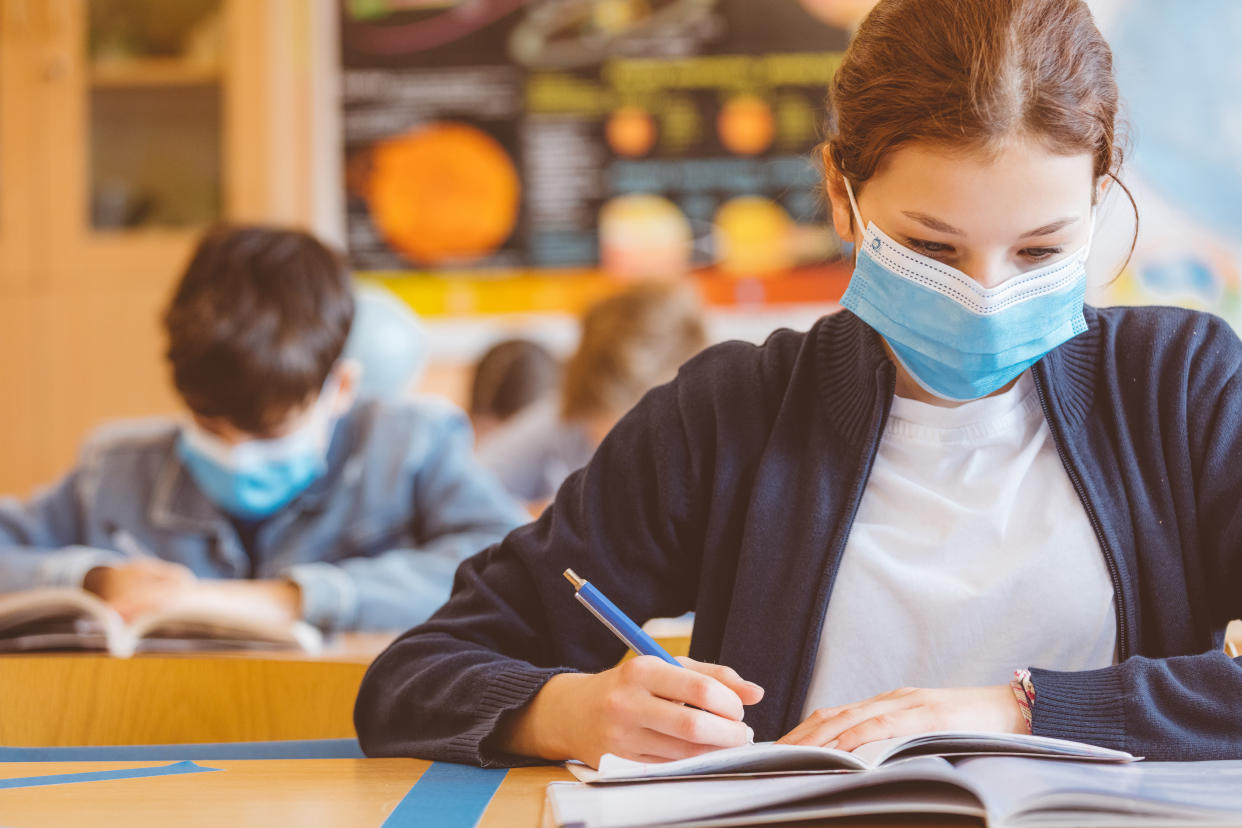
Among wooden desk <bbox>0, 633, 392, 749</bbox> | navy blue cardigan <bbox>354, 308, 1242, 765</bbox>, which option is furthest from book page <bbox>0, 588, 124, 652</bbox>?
navy blue cardigan <bbox>354, 308, 1242, 765</bbox>

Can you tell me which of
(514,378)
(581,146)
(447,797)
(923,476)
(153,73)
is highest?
(153,73)

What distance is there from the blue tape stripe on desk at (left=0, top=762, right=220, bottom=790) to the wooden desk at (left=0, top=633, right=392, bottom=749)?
25 centimetres

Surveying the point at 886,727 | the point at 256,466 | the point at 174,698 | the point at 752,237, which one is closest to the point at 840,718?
the point at 886,727

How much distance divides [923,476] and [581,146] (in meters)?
2.73

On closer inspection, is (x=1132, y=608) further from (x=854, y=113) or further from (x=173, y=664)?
(x=173, y=664)

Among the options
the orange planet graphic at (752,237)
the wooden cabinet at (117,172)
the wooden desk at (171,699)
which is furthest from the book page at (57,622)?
the orange planet graphic at (752,237)

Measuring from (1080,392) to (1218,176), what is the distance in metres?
2.81

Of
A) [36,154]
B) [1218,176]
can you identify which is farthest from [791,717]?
[36,154]

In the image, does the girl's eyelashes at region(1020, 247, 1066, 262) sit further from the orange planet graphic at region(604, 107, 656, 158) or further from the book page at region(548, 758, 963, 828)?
the orange planet graphic at region(604, 107, 656, 158)

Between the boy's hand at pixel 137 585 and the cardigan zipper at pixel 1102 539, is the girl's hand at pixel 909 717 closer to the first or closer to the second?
the cardigan zipper at pixel 1102 539

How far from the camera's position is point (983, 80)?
93 centimetres

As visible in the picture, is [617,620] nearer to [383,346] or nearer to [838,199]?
[838,199]

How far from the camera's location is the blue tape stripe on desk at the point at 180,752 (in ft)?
3.30

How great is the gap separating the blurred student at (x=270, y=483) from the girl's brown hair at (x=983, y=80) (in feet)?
3.47
